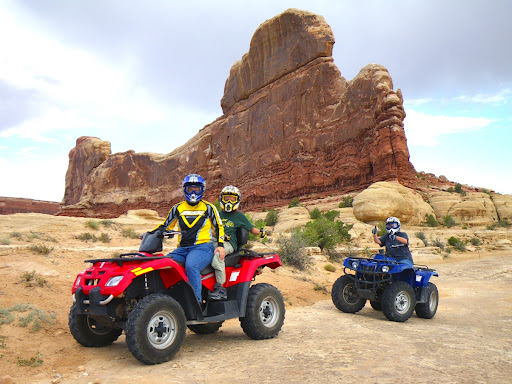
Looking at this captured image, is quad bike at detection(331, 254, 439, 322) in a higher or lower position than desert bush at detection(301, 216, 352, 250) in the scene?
lower

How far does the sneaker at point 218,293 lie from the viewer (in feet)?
18.0

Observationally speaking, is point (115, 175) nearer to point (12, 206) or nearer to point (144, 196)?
point (144, 196)

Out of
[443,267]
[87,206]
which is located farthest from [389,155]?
[87,206]

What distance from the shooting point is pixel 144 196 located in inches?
3332

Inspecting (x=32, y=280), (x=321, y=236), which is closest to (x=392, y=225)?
(x=32, y=280)

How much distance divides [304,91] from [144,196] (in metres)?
44.9

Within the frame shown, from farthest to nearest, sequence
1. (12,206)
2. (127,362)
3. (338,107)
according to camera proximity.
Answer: (12,206) < (338,107) < (127,362)

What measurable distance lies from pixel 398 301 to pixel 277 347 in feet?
12.0

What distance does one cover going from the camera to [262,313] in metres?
6.05

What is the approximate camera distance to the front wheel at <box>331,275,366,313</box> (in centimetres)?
860

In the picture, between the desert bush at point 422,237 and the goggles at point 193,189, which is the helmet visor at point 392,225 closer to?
the goggles at point 193,189

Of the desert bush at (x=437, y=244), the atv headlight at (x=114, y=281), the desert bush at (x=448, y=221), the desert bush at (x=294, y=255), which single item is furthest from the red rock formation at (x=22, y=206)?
the atv headlight at (x=114, y=281)

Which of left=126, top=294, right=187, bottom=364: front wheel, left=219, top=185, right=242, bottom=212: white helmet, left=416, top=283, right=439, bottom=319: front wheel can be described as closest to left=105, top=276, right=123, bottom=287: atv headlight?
left=126, top=294, right=187, bottom=364: front wheel

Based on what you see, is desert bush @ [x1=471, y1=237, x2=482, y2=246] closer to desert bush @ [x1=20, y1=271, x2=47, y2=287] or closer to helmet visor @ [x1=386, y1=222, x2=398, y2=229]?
helmet visor @ [x1=386, y1=222, x2=398, y2=229]
